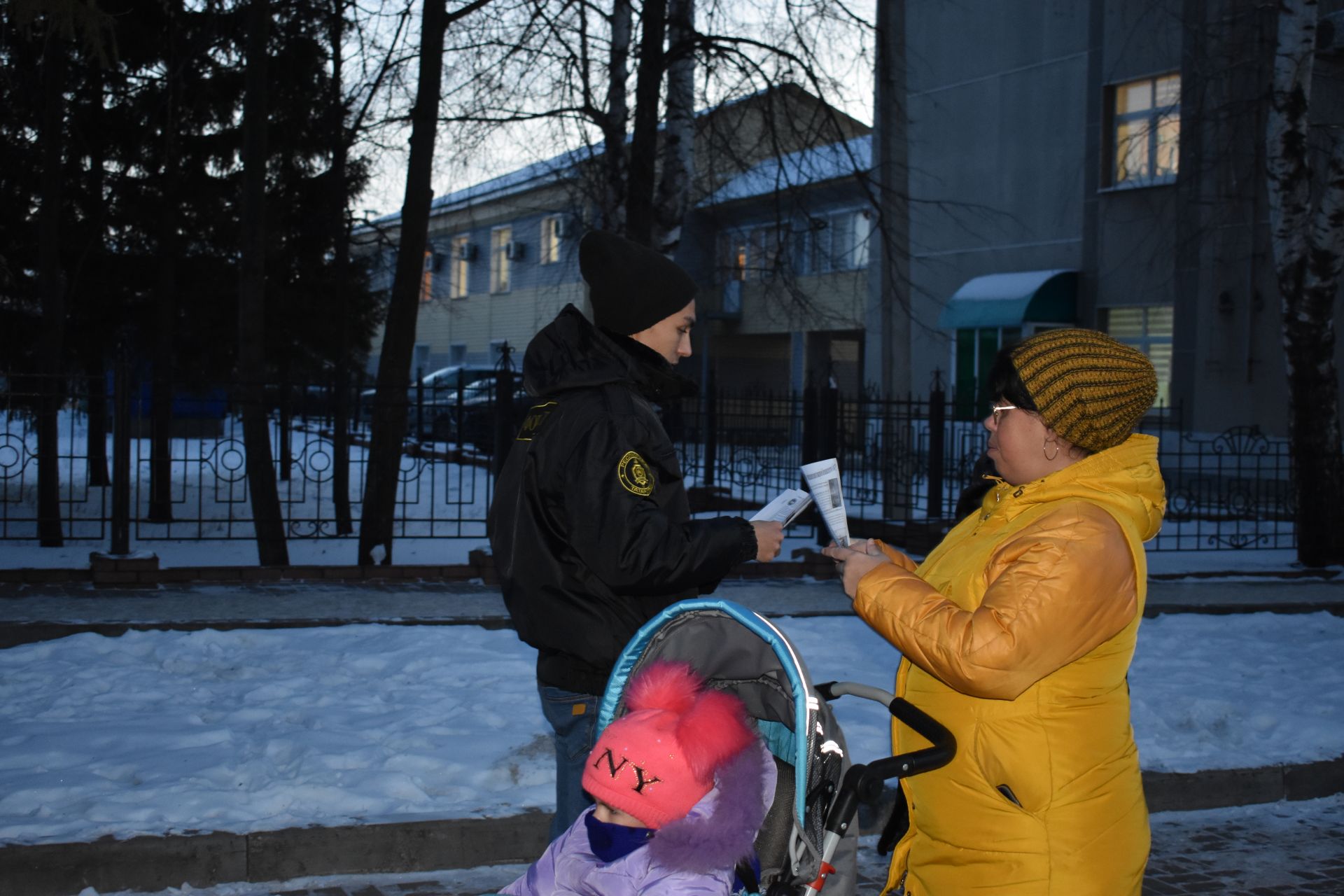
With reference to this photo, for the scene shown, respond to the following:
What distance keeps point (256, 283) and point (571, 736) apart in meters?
9.58

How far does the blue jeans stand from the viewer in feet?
9.90

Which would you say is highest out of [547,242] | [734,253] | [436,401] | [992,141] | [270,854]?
[547,242]

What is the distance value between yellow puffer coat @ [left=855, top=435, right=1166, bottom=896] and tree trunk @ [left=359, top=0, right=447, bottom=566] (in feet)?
30.5

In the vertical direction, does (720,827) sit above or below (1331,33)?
below

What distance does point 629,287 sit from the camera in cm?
312

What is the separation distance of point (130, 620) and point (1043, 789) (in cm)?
743

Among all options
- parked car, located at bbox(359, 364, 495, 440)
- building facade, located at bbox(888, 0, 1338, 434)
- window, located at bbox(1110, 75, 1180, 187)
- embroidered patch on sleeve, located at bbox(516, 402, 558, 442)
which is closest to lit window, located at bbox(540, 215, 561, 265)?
parked car, located at bbox(359, 364, 495, 440)

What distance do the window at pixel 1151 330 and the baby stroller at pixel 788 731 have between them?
62.6ft

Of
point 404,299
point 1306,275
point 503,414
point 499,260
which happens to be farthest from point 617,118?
point 499,260

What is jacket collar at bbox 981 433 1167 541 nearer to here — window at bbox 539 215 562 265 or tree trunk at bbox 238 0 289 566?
tree trunk at bbox 238 0 289 566

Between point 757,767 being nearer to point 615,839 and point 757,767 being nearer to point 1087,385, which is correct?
point 615,839

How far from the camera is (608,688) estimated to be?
9.41 feet

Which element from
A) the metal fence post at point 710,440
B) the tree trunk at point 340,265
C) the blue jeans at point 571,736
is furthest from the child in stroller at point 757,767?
the metal fence post at point 710,440

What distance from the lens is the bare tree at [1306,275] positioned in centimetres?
1192
